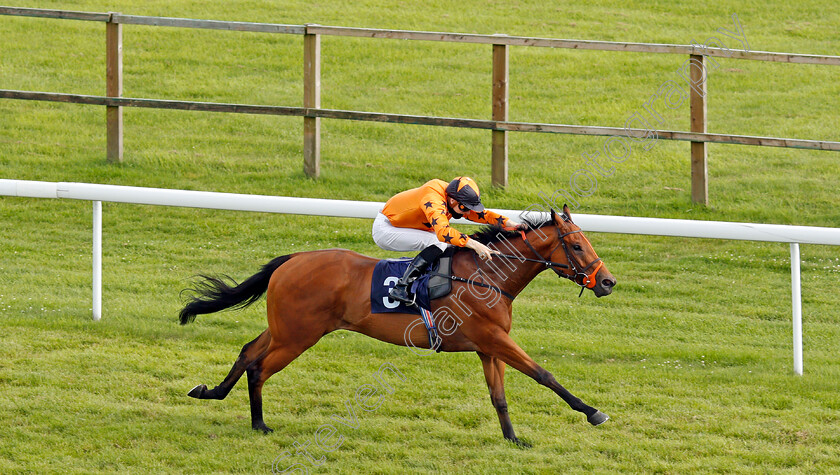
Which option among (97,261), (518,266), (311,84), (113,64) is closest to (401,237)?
(518,266)

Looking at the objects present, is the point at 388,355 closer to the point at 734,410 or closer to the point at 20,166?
the point at 734,410

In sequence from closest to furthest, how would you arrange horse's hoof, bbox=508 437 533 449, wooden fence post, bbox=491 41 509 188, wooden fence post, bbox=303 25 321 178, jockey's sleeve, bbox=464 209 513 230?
horse's hoof, bbox=508 437 533 449 → jockey's sleeve, bbox=464 209 513 230 → wooden fence post, bbox=491 41 509 188 → wooden fence post, bbox=303 25 321 178

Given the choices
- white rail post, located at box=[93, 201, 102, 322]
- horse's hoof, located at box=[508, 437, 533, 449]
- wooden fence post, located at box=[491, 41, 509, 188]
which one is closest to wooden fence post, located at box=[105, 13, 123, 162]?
white rail post, located at box=[93, 201, 102, 322]

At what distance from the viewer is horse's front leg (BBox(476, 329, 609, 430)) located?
485cm

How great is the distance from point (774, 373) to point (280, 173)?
5080 mm

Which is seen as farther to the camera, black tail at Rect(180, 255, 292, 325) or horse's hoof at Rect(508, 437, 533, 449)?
black tail at Rect(180, 255, 292, 325)

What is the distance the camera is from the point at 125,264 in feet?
25.1

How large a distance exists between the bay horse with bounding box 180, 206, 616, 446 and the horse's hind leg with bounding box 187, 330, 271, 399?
4.2 inches

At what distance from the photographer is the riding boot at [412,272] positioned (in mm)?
5055

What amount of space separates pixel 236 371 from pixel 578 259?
6.48 feet

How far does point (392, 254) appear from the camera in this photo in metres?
8.21

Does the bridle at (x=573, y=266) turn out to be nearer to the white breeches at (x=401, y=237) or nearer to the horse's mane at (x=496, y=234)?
the horse's mane at (x=496, y=234)

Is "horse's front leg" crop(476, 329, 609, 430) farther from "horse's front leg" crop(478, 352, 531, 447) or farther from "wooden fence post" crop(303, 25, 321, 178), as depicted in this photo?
"wooden fence post" crop(303, 25, 321, 178)

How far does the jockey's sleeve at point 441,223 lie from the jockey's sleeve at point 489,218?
0.73ft
